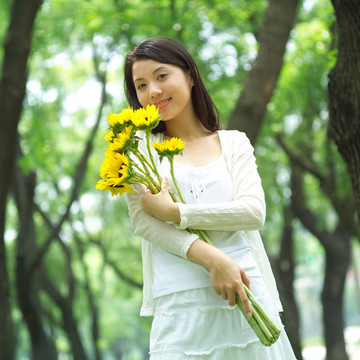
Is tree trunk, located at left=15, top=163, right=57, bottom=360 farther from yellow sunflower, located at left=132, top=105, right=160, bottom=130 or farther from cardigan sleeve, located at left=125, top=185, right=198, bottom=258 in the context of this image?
yellow sunflower, located at left=132, top=105, right=160, bottom=130

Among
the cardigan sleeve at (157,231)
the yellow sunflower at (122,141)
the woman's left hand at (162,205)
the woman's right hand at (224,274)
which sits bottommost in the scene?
the woman's right hand at (224,274)

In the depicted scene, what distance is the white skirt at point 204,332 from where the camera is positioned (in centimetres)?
245

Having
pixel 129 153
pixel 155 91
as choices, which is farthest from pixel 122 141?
pixel 155 91

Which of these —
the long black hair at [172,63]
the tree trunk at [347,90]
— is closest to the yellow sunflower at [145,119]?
the long black hair at [172,63]

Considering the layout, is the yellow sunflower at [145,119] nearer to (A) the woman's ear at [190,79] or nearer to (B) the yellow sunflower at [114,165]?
(B) the yellow sunflower at [114,165]

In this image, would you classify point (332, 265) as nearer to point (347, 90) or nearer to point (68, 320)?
point (68, 320)

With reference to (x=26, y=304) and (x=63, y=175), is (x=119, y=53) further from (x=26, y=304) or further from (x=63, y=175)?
(x=63, y=175)

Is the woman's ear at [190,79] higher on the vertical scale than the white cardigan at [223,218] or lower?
higher

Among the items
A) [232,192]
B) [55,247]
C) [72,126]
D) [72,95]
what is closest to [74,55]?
[72,95]

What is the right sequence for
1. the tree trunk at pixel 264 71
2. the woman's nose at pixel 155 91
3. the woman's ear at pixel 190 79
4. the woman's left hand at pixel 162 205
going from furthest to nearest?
1. the tree trunk at pixel 264 71
2. the woman's ear at pixel 190 79
3. the woman's nose at pixel 155 91
4. the woman's left hand at pixel 162 205

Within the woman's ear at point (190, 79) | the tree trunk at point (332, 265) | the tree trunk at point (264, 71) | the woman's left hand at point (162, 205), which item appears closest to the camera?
the woman's left hand at point (162, 205)

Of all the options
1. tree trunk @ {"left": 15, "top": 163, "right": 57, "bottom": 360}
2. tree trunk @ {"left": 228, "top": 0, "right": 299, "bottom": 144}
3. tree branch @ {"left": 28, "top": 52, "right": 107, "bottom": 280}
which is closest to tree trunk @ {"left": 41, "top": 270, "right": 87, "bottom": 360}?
tree trunk @ {"left": 15, "top": 163, "right": 57, "bottom": 360}

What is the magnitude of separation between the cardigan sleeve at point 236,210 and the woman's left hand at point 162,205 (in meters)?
0.03

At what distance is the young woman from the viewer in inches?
96.8
